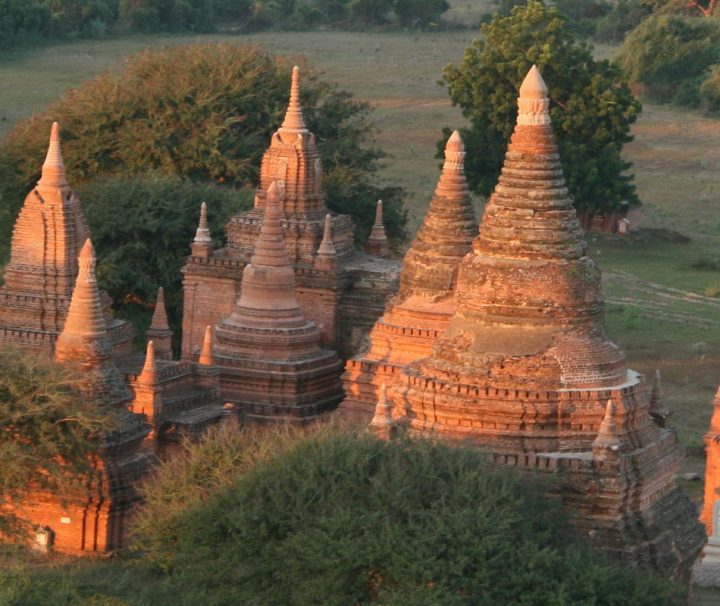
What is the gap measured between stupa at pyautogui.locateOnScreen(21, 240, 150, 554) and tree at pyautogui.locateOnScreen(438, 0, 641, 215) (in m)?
28.8

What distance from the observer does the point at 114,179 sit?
175ft

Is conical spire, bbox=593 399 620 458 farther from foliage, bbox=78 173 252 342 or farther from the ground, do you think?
foliage, bbox=78 173 252 342

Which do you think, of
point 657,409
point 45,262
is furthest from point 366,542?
point 45,262

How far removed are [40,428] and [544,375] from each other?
6.39 m

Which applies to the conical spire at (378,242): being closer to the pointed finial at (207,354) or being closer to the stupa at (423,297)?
the stupa at (423,297)

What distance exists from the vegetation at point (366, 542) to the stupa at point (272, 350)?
20.8 feet

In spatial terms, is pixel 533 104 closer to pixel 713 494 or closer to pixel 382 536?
pixel 382 536

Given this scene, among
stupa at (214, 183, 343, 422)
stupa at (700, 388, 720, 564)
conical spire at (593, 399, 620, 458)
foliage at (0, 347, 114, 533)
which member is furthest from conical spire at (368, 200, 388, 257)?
conical spire at (593, 399, 620, 458)

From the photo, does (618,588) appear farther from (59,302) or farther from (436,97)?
(436,97)

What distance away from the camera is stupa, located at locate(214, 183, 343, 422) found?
124 feet

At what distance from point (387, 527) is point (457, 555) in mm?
860

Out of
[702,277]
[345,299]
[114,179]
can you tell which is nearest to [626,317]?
[702,277]

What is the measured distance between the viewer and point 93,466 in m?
33.5

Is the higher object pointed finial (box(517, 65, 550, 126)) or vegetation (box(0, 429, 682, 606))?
pointed finial (box(517, 65, 550, 126))
